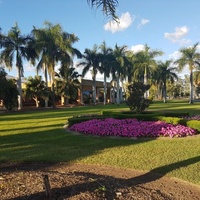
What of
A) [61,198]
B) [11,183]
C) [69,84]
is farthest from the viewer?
[69,84]

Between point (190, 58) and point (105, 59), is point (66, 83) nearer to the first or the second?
point (105, 59)

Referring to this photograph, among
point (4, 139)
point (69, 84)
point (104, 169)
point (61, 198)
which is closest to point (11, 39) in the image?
point (69, 84)

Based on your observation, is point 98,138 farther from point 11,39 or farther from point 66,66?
point 66,66

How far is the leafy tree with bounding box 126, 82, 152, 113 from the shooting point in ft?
66.1

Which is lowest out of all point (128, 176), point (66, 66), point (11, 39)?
point (128, 176)

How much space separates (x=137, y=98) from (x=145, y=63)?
1493 inches

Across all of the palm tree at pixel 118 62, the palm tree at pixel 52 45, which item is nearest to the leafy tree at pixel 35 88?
the palm tree at pixel 52 45

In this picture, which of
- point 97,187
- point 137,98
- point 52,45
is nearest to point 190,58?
point 52,45

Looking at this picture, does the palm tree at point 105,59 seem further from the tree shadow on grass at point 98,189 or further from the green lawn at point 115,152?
the tree shadow on grass at point 98,189

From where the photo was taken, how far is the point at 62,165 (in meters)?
7.59

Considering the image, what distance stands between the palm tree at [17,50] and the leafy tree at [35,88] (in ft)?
11.2

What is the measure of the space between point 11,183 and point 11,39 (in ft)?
107

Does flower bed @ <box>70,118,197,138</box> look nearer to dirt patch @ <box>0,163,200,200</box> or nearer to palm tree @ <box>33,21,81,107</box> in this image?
dirt patch @ <box>0,163,200,200</box>

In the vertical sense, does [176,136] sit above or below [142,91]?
below
